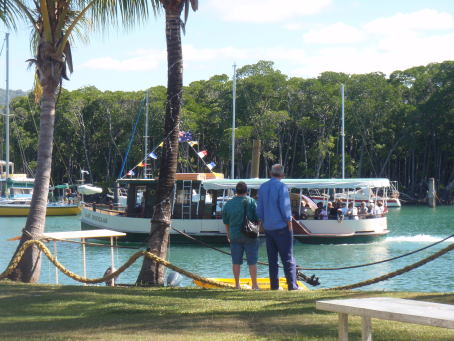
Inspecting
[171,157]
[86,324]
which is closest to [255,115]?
[171,157]

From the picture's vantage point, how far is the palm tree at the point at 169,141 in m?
12.4

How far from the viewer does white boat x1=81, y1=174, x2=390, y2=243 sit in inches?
1220

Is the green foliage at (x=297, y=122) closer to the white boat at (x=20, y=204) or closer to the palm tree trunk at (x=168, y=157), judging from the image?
the white boat at (x=20, y=204)

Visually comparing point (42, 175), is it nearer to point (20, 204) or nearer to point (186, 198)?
point (186, 198)

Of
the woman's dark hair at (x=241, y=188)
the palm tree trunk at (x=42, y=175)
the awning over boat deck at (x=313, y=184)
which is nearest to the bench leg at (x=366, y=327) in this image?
the woman's dark hair at (x=241, y=188)

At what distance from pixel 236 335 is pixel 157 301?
8.57ft

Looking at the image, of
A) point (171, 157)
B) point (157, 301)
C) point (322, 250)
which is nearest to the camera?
point (157, 301)

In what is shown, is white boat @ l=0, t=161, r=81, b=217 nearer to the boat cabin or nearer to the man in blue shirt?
the boat cabin

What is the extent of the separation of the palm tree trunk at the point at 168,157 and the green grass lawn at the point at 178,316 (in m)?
1.48

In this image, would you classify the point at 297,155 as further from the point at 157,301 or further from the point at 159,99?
the point at 157,301

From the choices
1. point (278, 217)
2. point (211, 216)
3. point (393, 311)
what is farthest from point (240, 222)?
point (211, 216)

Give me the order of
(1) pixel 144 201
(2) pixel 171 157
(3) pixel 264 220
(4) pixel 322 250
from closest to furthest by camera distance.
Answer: (3) pixel 264 220
(2) pixel 171 157
(4) pixel 322 250
(1) pixel 144 201

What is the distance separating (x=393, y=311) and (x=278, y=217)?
225 inches

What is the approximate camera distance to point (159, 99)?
244 feet
